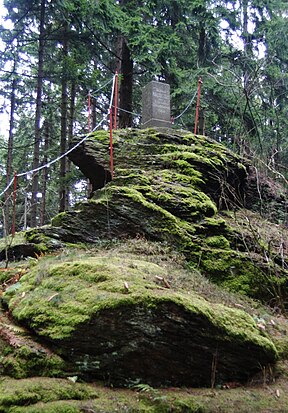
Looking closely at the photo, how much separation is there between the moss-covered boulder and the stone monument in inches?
212

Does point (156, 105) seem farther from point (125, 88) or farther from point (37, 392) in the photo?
point (37, 392)

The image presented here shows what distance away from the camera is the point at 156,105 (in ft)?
28.7

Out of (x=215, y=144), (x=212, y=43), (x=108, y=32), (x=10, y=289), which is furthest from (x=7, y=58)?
(x=10, y=289)

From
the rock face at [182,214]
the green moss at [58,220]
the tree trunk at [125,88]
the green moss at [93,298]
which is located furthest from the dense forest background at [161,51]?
the green moss at [93,298]

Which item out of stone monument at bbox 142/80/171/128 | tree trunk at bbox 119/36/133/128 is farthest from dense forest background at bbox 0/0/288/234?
stone monument at bbox 142/80/171/128

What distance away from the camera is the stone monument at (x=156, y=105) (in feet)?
28.6

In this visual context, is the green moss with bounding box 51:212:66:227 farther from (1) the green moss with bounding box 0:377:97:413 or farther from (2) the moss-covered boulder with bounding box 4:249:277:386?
(1) the green moss with bounding box 0:377:97:413

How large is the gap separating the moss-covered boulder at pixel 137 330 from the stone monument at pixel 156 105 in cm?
539

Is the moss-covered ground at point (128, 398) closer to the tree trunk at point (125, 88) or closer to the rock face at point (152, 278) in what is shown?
the rock face at point (152, 278)

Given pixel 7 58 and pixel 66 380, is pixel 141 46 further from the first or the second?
pixel 66 380

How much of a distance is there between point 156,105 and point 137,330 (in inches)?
253

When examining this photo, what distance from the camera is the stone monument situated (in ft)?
28.6

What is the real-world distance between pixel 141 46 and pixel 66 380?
30.4ft

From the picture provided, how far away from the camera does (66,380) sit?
311 centimetres
